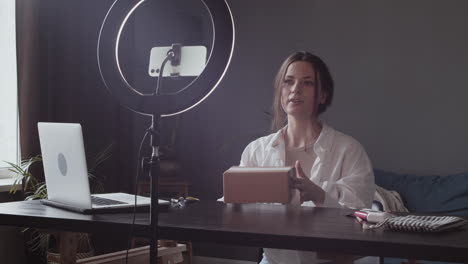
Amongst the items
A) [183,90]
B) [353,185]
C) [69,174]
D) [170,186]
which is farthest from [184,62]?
[170,186]

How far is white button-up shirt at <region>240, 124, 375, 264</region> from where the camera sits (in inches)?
73.1

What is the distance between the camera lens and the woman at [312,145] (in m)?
2.00

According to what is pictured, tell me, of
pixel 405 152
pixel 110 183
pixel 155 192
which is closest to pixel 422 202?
pixel 405 152

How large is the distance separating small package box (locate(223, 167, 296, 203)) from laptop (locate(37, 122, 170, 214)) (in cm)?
25

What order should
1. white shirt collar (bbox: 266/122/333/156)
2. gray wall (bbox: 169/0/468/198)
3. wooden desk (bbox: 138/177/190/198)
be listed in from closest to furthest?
white shirt collar (bbox: 266/122/333/156)
gray wall (bbox: 169/0/468/198)
wooden desk (bbox: 138/177/190/198)

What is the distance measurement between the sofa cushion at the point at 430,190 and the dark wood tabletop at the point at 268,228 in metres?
1.99

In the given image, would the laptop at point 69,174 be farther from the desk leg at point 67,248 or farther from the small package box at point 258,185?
the small package box at point 258,185

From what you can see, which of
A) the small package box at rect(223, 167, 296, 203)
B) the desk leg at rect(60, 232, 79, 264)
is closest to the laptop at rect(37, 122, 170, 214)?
the desk leg at rect(60, 232, 79, 264)

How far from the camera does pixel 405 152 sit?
401 centimetres

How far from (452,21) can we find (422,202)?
133 cm

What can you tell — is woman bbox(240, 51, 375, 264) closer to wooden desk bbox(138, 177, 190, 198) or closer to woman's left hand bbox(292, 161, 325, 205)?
woman's left hand bbox(292, 161, 325, 205)

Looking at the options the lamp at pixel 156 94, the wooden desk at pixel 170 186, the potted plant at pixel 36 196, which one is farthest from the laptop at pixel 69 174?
the wooden desk at pixel 170 186

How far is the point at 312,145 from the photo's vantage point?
7.32 feet

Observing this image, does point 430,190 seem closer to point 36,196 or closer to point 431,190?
point 431,190
